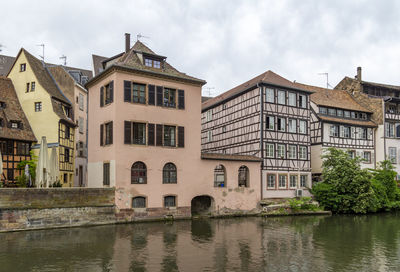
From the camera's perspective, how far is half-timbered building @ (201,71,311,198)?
35.3m

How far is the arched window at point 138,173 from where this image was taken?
27578mm

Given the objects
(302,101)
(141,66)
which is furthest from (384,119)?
(141,66)

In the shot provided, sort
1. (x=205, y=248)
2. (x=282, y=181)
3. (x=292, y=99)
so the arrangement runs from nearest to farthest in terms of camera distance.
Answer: (x=205, y=248)
(x=282, y=181)
(x=292, y=99)

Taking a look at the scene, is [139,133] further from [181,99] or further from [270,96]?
[270,96]

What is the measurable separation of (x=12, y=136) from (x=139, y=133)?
10832 mm

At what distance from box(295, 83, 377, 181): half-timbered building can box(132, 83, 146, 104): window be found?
1771 cm

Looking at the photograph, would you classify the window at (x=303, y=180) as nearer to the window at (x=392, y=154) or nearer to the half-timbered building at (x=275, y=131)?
the half-timbered building at (x=275, y=131)

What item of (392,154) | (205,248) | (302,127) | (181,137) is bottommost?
(205,248)

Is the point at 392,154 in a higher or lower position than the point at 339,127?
lower

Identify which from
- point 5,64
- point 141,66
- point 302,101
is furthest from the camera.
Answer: point 5,64

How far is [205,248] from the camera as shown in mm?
17641

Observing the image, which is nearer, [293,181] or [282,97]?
[293,181]

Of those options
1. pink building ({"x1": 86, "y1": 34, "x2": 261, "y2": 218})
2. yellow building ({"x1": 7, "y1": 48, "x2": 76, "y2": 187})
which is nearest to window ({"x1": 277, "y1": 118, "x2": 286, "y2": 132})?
pink building ({"x1": 86, "y1": 34, "x2": 261, "y2": 218})

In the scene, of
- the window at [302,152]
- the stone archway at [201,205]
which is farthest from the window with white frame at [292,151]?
the stone archway at [201,205]
